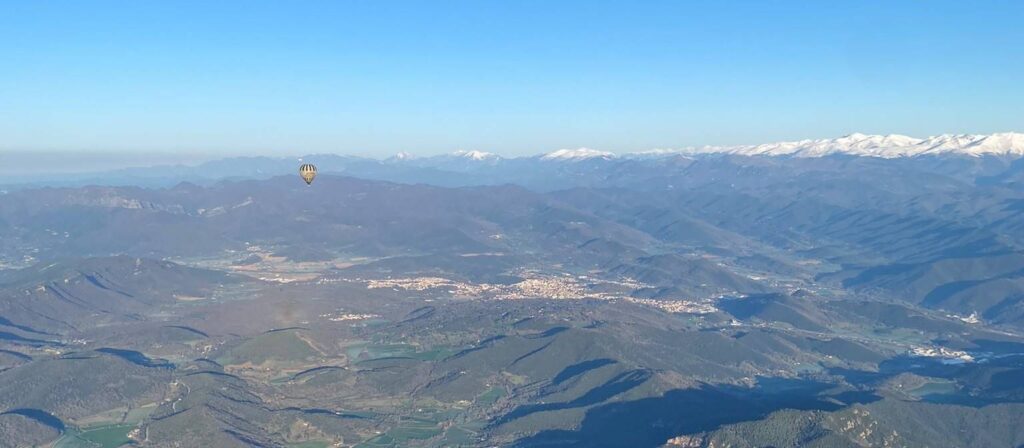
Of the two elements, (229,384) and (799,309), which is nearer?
(229,384)

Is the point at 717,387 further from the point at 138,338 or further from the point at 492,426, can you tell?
the point at 138,338

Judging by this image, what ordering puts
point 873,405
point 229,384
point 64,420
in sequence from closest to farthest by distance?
point 873,405 < point 64,420 < point 229,384

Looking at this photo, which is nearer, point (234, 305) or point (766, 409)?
point (766, 409)

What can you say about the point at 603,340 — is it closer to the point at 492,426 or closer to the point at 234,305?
the point at 492,426

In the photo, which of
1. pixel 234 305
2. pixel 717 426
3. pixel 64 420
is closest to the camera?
pixel 717 426

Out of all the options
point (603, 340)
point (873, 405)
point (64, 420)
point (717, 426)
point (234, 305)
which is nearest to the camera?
point (717, 426)

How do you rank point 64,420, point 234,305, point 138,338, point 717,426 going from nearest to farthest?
point 717,426 → point 64,420 → point 138,338 → point 234,305

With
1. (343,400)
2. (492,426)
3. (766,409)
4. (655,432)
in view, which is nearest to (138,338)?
(343,400)

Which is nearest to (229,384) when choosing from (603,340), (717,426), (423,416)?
(423,416)
